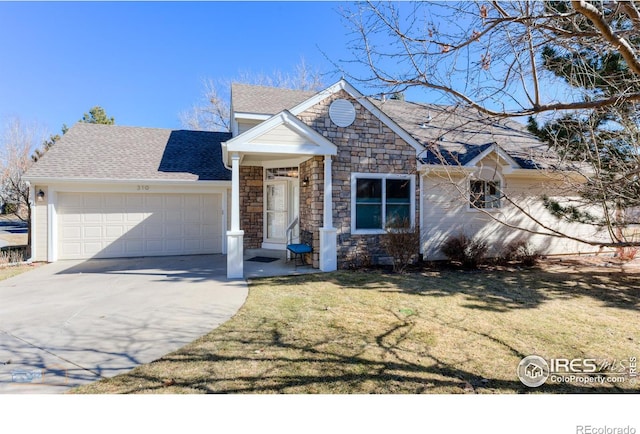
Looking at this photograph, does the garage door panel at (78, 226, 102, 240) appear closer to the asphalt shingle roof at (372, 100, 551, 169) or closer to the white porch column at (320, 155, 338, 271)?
the white porch column at (320, 155, 338, 271)

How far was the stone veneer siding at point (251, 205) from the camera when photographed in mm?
11375

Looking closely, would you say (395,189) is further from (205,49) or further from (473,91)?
(205,49)

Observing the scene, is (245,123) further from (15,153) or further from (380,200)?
(15,153)

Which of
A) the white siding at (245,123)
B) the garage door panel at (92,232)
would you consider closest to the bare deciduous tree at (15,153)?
the garage door panel at (92,232)

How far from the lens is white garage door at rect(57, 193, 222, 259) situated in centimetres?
1016

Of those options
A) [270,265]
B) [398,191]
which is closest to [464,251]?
[398,191]

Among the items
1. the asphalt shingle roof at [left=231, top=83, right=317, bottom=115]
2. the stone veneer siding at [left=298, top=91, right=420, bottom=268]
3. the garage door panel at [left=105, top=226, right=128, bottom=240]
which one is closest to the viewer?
the stone veneer siding at [left=298, top=91, right=420, bottom=268]

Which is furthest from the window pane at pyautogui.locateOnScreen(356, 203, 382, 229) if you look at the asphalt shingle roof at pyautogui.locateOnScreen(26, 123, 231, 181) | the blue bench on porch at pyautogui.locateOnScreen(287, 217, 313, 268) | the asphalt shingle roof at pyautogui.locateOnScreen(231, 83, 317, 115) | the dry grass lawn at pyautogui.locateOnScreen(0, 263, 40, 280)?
the dry grass lawn at pyautogui.locateOnScreen(0, 263, 40, 280)

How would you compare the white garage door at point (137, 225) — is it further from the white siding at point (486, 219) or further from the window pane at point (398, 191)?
the white siding at point (486, 219)

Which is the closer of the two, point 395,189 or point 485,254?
point 395,189

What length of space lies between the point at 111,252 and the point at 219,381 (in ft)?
31.5

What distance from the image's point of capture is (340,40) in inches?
167

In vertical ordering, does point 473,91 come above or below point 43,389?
above
